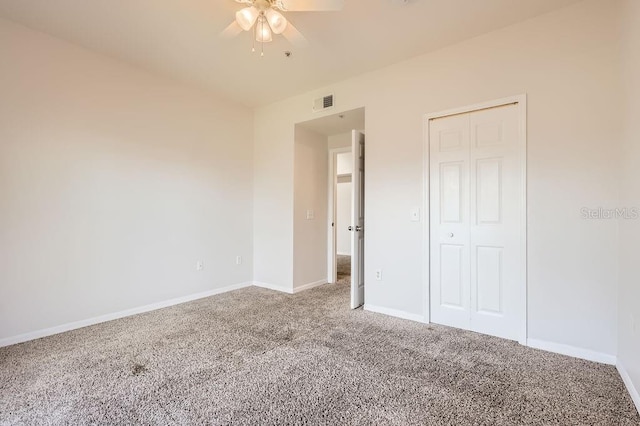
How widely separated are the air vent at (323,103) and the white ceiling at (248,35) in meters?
0.31

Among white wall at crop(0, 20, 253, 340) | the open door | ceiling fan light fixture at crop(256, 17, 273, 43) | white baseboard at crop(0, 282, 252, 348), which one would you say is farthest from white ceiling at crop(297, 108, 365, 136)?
white baseboard at crop(0, 282, 252, 348)

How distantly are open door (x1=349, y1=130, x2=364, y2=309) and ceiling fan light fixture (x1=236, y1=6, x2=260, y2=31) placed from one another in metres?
1.71

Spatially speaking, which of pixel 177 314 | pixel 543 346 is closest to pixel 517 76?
pixel 543 346

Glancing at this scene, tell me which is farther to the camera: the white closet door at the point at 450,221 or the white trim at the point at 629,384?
the white closet door at the point at 450,221

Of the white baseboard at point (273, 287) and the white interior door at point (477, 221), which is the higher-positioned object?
the white interior door at point (477, 221)

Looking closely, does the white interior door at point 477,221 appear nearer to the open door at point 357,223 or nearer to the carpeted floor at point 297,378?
the carpeted floor at point 297,378

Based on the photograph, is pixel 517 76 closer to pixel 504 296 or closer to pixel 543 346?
pixel 504 296

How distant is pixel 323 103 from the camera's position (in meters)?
3.94

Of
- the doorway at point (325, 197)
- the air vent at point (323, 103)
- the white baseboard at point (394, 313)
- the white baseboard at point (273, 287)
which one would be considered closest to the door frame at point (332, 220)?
the doorway at point (325, 197)

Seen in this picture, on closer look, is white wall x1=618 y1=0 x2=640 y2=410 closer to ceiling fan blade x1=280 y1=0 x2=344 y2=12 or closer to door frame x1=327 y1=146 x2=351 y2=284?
ceiling fan blade x1=280 y1=0 x2=344 y2=12

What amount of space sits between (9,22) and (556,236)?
4.97 meters

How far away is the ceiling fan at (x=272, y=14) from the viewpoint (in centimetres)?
199

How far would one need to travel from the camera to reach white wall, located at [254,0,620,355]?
2266 mm

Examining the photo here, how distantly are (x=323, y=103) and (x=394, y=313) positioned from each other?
2.74 meters
